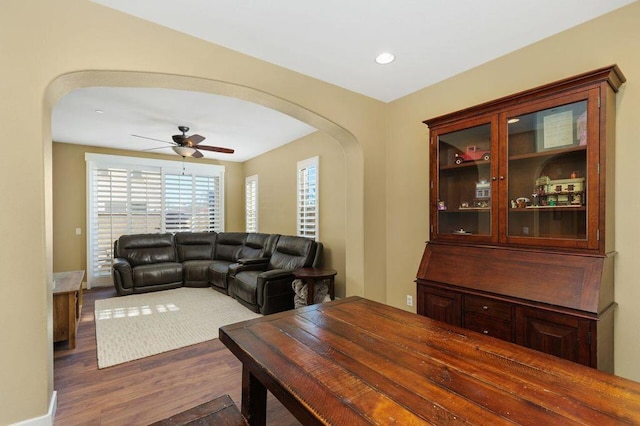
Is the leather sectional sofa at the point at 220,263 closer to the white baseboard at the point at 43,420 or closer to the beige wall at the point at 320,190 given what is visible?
the beige wall at the point at 320,190

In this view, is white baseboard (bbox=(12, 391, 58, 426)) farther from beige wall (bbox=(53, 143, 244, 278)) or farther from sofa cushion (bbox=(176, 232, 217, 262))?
beige wall (bbox=(53, 143, 244, 278))

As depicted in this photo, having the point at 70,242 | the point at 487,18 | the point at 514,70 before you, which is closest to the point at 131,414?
the point at 487,18

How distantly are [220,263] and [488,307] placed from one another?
16.0 ft

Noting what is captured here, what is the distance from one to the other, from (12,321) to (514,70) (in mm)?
3931

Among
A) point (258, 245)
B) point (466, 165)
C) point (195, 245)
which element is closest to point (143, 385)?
point (466, 165)

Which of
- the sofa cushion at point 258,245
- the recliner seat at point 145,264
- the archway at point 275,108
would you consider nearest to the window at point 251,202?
the sofa cushion at point 258,245

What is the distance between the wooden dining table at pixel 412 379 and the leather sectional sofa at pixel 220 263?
2624 mm

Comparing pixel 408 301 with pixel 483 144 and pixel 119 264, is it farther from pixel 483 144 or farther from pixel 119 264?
pixel 119 264

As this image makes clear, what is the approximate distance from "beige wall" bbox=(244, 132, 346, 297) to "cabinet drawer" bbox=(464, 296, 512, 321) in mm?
2242

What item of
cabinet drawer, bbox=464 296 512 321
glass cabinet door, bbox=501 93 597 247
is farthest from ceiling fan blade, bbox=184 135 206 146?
cabinet drawer, bbox=464 296 512 321

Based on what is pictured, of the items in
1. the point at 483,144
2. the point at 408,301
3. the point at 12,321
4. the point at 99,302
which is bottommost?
the point at 99,302

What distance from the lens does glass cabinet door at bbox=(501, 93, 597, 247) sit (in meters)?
1.94

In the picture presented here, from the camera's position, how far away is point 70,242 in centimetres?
564

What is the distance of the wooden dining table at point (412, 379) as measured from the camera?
863 millimetres
